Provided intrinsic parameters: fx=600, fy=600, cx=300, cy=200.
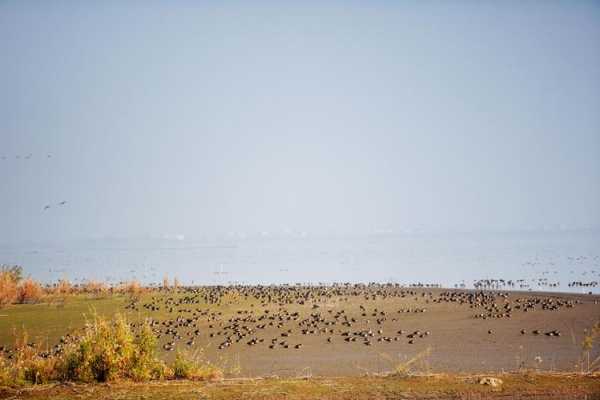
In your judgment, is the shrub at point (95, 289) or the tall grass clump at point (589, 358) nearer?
the tall grass clump at point (589, 358)

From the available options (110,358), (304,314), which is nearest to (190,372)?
(110,358)

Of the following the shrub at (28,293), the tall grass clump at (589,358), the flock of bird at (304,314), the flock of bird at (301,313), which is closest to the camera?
the tall grass clump at (589,358)

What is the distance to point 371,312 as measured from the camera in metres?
27.2

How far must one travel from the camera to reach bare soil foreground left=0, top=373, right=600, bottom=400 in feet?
38.1

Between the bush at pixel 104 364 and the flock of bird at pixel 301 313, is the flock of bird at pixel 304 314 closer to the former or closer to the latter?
the flock of bird at pixel 301 313

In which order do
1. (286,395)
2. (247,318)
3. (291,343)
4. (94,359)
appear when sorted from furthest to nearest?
(247,318), (291,343), (94,359), (286,395)

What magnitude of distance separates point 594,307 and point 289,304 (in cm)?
1401

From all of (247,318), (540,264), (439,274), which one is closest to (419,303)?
(247,318)

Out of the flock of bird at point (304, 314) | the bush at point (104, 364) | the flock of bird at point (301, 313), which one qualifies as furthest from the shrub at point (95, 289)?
the bush at point (104, 364)

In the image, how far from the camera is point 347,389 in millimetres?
12188

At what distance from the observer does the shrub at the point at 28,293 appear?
99.8ft

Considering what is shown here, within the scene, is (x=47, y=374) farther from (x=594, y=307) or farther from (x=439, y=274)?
(x=439, y=274)

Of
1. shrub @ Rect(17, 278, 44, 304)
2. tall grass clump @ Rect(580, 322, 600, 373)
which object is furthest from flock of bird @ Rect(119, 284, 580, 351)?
shrub @ Rect(17, 278, 44, 304)

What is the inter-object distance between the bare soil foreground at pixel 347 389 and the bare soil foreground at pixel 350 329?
1356 millimetres
